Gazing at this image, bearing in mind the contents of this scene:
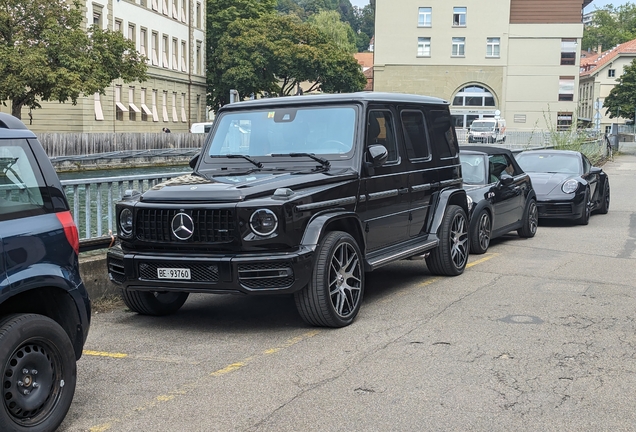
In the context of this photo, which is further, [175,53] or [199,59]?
[199,59]

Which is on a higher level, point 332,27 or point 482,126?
point 332,27

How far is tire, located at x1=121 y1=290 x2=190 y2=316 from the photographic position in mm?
8047

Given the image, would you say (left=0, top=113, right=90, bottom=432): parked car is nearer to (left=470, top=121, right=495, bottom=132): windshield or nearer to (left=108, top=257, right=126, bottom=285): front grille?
(left=108, top=257, right=126, bottom=285): front grille

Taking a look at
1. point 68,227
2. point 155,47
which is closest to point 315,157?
point 68,227

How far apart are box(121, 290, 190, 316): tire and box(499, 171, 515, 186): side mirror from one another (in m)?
6.31

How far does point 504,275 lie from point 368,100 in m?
3.14

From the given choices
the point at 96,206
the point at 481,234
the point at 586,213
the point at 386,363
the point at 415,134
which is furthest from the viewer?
the point at 586,213

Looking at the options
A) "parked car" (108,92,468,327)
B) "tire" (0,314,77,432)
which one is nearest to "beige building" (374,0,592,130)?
"parked car" (108,92,468,327)

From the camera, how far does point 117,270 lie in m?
7.57

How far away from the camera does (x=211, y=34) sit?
81.4 metres

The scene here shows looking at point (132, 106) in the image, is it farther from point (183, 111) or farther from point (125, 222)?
point (125, 222)

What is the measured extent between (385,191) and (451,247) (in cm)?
182

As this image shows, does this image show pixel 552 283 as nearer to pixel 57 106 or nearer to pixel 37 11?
pixel 37 11

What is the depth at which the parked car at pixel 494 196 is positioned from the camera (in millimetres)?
12383
